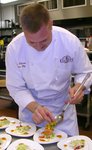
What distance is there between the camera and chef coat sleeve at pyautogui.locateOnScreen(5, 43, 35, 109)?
151cm

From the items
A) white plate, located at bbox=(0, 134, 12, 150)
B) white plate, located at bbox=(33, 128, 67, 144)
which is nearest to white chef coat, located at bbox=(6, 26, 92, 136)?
white plate, located at bbox=(33, 128, 67, 144)

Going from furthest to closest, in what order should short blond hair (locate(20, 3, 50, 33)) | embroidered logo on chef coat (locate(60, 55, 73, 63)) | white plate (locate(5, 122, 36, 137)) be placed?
embroidered logo on chef coat (locate(60, 55, 73, 63)) < white plate (locate(5, 122, 36, 137)) < short blond hair (locate(20, 3, 50, 33))

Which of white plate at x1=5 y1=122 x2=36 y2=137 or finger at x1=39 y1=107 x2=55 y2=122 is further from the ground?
finger at x1=39 y1=107 x2=55 y2=122

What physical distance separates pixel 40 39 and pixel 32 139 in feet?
1.89

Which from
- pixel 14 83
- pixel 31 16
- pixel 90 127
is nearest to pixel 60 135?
pixel 14 83

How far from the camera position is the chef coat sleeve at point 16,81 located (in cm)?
151

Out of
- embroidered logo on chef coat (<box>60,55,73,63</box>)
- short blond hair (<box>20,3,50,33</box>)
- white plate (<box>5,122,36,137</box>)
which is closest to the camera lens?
short blond hair (<box>20,3,50,33</box>)

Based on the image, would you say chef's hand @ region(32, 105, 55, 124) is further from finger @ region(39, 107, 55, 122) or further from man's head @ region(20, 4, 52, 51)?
man's head @ region(20, 4, 52, 51)

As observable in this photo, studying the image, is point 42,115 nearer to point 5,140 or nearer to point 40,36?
point 5,140

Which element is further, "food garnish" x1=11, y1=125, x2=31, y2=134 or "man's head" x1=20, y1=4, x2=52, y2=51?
"food garnish" x1=11, y1=125, x2=31, y2=134

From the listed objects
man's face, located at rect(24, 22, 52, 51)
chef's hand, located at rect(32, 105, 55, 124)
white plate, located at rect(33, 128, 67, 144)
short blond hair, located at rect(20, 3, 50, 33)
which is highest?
short blond hair, located at rect(20, 3, 50, 33)

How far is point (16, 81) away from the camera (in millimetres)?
1555

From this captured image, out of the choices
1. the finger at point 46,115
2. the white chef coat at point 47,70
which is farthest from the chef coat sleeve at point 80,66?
the finger at point 46,115

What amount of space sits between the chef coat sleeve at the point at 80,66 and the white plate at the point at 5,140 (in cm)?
56
